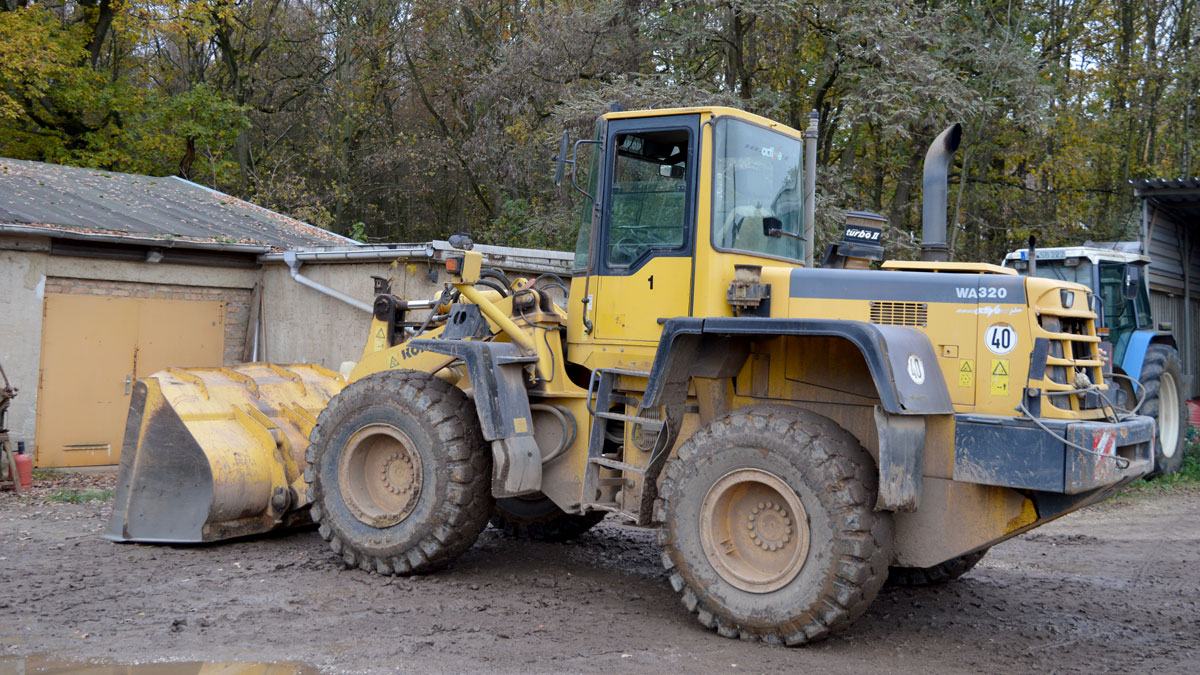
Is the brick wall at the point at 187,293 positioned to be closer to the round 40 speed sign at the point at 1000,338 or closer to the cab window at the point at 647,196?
the cab window at the point at 647,196

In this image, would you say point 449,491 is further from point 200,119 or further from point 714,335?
point 200,119

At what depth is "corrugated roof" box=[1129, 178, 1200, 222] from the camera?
12.5 m

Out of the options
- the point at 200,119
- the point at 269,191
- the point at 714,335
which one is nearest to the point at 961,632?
the point at 714,335

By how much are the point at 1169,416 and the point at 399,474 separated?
373 inches

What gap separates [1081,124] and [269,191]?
54.9ft

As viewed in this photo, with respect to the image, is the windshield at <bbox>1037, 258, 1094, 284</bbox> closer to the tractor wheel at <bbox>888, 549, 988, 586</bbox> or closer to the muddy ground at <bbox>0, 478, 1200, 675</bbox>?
the muddy ground at <bbox>0, 478, 1200, 675</bbox>

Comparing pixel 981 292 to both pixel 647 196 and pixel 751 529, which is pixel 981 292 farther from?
pixel 647 196

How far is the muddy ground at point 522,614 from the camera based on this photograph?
16.4ft

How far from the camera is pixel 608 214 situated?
6199 millimetres

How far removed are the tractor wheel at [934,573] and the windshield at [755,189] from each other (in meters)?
2.24

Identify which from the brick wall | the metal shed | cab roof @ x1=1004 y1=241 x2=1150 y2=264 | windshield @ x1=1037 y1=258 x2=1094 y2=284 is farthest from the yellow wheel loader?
the metal shed

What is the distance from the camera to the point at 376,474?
6.83 m

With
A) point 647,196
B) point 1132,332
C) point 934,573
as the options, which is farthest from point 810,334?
point 1132,332

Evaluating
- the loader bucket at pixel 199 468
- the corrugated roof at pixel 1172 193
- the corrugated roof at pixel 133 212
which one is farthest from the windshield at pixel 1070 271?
the corrugated roof at pixel 133 212
